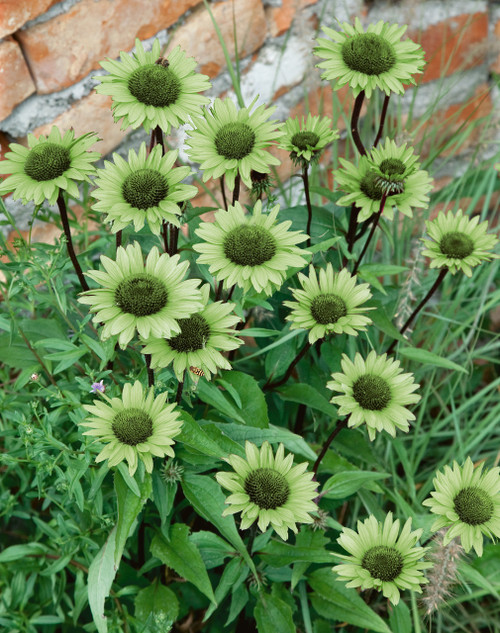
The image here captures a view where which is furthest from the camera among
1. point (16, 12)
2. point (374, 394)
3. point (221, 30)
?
point (221, 30)

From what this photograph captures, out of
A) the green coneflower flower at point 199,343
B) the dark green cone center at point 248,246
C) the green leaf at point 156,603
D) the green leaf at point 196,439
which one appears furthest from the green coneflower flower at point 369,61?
the green leaf at point 156,603

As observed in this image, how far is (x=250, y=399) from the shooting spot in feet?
2.99

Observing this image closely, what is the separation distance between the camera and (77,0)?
3.82ft

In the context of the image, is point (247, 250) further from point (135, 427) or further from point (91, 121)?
point (91, 121)

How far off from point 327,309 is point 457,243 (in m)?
0.24

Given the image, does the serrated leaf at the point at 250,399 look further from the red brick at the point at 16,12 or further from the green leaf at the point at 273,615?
the red brick at the point at 16,12

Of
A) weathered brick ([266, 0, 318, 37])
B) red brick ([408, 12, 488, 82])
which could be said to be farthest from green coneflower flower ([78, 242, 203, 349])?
red brick ([408, 12, 488, 82])

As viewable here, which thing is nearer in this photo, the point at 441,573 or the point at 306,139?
the point at 441,573

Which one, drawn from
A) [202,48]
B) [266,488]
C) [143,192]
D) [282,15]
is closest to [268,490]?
[266,488]

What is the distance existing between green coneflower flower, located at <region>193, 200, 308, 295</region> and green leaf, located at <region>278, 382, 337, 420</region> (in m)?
0.24

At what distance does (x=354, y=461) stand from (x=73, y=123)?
2.46ft

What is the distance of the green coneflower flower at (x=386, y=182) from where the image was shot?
0.88 metres

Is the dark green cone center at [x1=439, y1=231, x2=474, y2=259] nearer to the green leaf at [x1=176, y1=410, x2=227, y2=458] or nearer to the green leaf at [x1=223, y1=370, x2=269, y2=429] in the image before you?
the green leaf at [x1=223, y1=370, x2=269, y2=429]

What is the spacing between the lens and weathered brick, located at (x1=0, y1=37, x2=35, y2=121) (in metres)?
1.12
